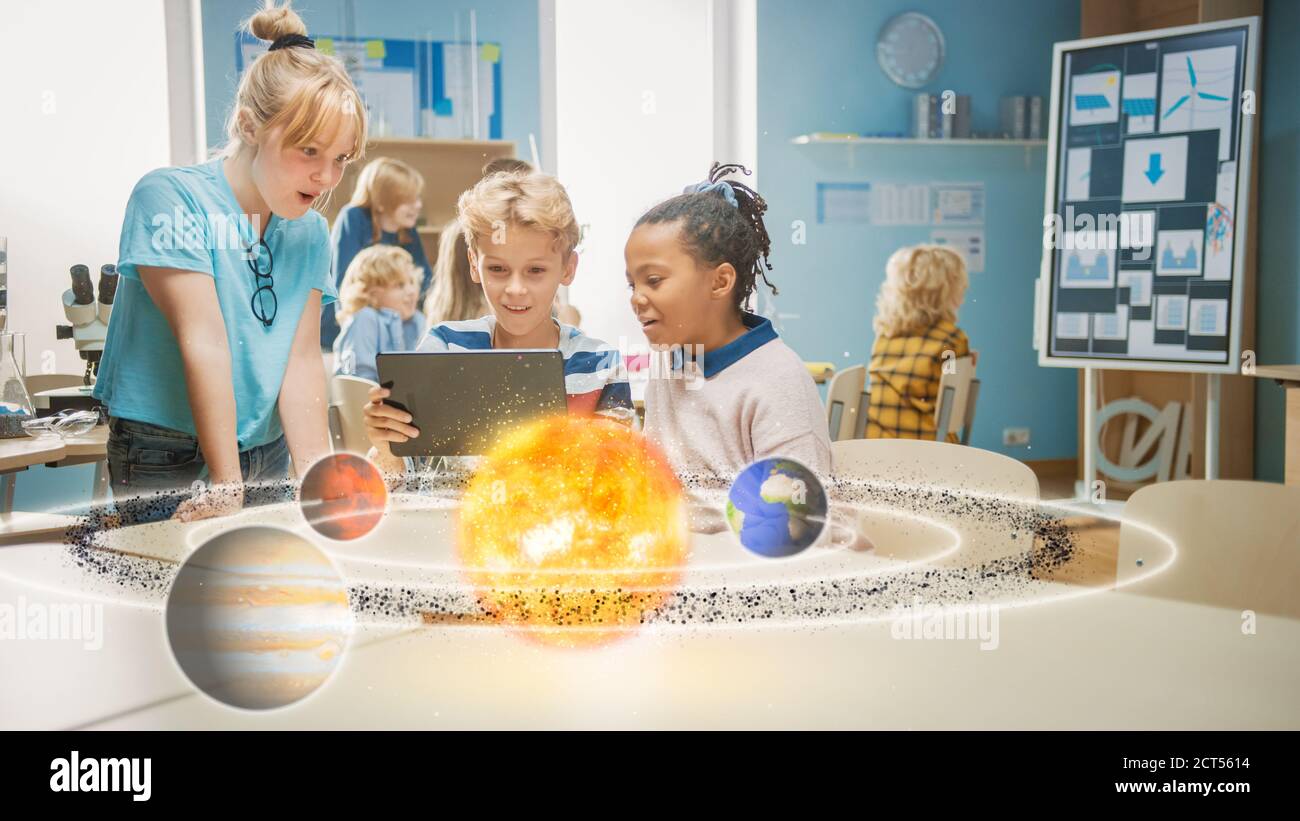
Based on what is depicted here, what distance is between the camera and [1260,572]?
1.24 m

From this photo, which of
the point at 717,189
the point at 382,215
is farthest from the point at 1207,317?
the point at 717,189

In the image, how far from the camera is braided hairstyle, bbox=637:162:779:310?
3.43 ft

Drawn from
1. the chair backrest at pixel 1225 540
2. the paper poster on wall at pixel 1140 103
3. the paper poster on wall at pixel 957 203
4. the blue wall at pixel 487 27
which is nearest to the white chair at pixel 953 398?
the paper poster on wall at pixel 1140 103

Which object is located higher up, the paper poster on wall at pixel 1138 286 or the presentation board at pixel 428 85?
the presentation board at pixel 428 85

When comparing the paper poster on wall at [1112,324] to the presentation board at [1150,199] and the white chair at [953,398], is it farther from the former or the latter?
the white chair at [953,398]

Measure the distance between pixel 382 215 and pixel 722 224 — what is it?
2.75 m

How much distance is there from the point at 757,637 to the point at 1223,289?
338cm

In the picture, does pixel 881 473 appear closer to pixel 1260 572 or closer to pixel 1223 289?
pixel 1260 572

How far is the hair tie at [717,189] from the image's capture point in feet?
3.70

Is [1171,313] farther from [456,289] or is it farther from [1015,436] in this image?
[456,289]

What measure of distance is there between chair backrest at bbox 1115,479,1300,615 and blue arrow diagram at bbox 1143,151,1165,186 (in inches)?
108

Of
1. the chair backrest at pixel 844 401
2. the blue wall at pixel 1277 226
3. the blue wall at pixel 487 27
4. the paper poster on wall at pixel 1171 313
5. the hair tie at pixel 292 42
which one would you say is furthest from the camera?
the blue wall at pixel 487 27

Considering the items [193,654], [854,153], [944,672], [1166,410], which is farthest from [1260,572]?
[854,153]

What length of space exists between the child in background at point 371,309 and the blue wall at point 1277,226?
3290 millimetres
